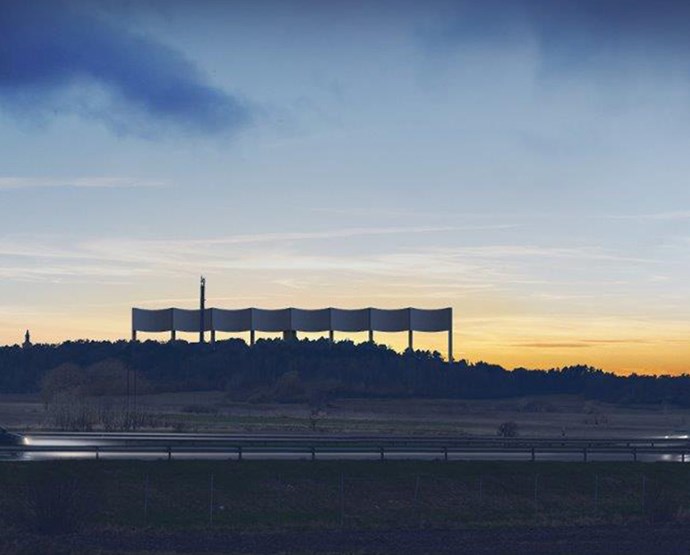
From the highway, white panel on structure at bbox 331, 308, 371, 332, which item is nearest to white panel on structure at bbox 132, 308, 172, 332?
white panel on structure at bbox 331, 308, 371, 332

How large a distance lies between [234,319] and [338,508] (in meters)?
114

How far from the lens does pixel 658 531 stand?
5116 cm

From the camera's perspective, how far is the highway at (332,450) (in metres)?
60.2

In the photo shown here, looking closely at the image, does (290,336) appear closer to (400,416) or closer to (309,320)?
(309,320)

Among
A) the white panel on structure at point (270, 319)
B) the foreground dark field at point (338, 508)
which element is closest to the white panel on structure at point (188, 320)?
the white panel on structure at point (270, 319)

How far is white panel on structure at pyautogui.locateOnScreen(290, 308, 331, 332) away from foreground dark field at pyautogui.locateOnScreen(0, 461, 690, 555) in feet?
336

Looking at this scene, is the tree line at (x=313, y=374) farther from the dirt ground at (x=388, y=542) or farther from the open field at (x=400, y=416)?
the dirt ground at (x=388, y=542)

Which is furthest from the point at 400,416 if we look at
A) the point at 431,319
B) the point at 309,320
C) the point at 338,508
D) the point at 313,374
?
the point at 338,508

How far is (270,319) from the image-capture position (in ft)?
550

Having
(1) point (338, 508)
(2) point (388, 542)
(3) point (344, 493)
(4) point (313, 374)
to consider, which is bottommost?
(2) point (388, 542)

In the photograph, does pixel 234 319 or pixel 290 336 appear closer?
pixel 234 319

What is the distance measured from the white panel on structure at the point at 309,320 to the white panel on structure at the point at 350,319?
5.70 ft

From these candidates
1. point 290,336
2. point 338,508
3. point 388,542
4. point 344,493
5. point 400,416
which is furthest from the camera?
point 290,336

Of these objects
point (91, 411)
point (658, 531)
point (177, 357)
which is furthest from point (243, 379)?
point (658, 531)
